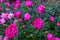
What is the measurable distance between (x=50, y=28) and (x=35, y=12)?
1.09ft

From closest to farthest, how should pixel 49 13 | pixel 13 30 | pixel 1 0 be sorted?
pixel 13 30
pixel 49 13
pixel 1 0

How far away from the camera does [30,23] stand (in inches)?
81.1

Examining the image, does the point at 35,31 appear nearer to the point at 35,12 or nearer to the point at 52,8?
the point at 35,12

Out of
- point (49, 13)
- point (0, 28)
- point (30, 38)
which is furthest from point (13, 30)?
point (49, 13)

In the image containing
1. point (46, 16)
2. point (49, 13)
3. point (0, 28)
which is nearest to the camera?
point (0, 28)

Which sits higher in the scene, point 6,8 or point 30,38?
point 6,8

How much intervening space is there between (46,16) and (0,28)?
0.57 meters

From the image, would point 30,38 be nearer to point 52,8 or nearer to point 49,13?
point 49,13

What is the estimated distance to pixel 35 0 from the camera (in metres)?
2.74

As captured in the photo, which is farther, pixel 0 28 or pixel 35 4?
pixel 35 4

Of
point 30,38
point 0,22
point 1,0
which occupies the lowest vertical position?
point 30,38

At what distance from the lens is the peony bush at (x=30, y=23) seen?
1.71 meters

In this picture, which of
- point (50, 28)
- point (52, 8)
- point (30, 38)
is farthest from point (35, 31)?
point (52, 8)

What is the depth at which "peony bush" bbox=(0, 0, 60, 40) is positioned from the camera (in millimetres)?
1710
